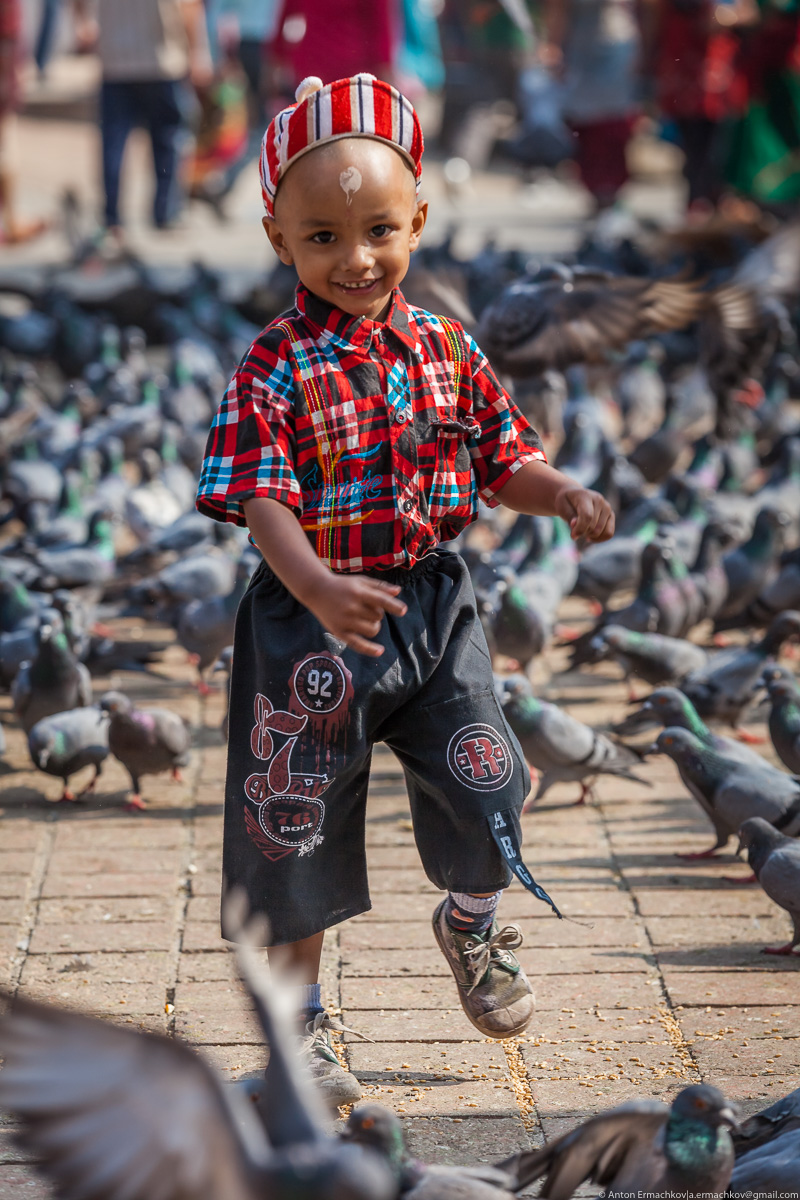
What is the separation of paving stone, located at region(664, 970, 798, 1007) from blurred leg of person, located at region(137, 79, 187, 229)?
9.06 metres

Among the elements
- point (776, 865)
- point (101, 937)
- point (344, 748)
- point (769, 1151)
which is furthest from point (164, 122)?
point (769, 1151)

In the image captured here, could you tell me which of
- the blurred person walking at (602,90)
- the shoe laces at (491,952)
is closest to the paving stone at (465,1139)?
the shoe laces at (491,952)

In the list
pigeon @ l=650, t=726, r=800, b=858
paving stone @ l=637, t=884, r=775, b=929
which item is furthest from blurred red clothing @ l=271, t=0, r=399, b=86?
paving stone @ l=637, t=884, r=775, b=929

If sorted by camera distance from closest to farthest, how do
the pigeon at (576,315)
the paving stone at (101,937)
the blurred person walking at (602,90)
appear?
the paving stone at (101,937) → the pigeon at (576,315) → the blurred person walking at (602,90)

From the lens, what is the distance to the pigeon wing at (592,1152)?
7.12 ft

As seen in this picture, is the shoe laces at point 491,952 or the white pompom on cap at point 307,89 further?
the shoe laces at point 491,952

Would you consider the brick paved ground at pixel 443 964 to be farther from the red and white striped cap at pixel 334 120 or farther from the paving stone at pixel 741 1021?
the red and white striped cap at pixel 334 120

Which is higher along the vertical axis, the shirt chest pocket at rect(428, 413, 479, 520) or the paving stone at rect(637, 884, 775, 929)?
the shirt chest pocket at rect(428, 413, 479, 520)

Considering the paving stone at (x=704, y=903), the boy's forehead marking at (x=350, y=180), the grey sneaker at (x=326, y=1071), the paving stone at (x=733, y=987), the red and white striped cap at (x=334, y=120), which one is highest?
the red and white striped cap at (x=334, y=120)

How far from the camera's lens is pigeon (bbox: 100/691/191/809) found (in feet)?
14.4

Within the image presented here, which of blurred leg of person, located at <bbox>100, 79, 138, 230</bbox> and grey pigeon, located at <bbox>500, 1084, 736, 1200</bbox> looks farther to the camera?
blurred leg of person, located at <bbox>100, 79, 138, 230</bbox>

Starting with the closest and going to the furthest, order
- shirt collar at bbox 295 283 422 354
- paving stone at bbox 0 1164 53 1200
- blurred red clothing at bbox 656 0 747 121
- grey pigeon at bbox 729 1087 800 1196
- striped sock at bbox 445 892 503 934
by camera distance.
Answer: grey pigeon at bbox 729 1087 800 1196 < paving stone at bbox 0 1164 53 1200 < shirt collar at bbox 295 283 422 354 < striped sock at bbox 445 892 503 934 < blurred red clothing at bbox 656 0 747 121

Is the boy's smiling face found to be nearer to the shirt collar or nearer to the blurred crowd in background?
the shirt collar

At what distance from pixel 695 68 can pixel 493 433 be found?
10.3m
